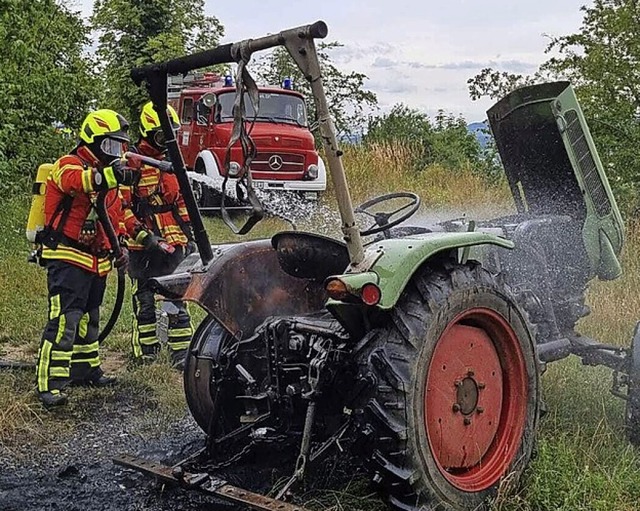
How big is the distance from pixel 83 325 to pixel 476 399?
3.55 m

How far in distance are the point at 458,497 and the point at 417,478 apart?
0.34 metres

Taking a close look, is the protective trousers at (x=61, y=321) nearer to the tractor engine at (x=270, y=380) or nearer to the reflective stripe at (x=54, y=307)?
the reflective stripe at (x=54, y=307)

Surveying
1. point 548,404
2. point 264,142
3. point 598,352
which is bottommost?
point 548,404

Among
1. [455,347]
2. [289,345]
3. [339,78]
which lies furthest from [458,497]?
[339,78]

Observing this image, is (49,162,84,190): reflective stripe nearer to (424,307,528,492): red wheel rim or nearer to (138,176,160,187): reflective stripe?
(138,176,160,187): reflective stripe

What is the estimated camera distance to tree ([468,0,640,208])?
10367mm

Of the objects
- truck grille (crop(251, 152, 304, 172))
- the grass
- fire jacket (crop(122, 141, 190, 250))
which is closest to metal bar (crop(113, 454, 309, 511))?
the grass

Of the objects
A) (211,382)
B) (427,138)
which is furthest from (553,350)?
(427,138)

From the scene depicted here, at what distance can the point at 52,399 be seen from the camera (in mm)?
5699

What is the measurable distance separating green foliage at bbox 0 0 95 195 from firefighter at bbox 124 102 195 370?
361 centimetres

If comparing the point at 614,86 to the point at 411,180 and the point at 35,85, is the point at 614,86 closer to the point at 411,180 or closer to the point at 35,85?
the point at 411,180

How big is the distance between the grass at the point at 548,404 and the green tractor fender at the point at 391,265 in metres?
1.08

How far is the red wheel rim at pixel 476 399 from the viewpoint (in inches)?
142

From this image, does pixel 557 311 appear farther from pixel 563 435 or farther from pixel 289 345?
pixel 289 345
